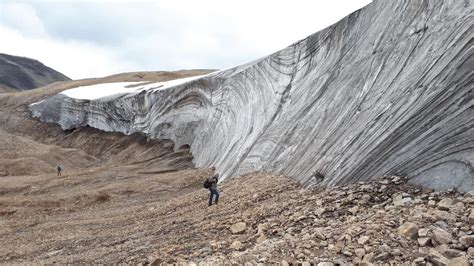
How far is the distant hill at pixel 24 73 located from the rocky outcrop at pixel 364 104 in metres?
89.0

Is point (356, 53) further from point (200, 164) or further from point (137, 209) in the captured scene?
point (200, 164)

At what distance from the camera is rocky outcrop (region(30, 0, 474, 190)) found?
851cm

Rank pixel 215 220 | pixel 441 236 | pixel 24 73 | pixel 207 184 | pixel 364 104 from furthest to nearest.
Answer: pixel 24 73 < pixel 207 184 < pixel 364 104 < pixel 215 220 < pixel 441 236

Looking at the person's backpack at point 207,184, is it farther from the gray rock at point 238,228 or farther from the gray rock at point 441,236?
the gray rock at point 441,236

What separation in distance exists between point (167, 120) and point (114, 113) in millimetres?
7025

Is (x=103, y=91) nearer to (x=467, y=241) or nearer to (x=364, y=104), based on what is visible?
(x=364, y=104)

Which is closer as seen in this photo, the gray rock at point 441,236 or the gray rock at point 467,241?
the gray rock at point 467,241

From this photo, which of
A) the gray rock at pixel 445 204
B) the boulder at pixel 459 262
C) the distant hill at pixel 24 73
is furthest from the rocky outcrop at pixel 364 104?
the distant hill at pixel 24 73

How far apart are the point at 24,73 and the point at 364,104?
11079 centimetres

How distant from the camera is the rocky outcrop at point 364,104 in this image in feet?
27.9

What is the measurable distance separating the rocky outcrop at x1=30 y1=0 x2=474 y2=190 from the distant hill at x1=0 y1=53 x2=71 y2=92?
88979mm

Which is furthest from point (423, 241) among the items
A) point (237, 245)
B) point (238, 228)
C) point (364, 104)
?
point (364, 104)

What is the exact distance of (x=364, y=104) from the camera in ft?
37.9

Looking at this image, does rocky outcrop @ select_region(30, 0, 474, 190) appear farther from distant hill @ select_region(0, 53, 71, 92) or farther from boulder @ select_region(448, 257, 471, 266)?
distant hill @ select_region(0, 53, 71, 92)
